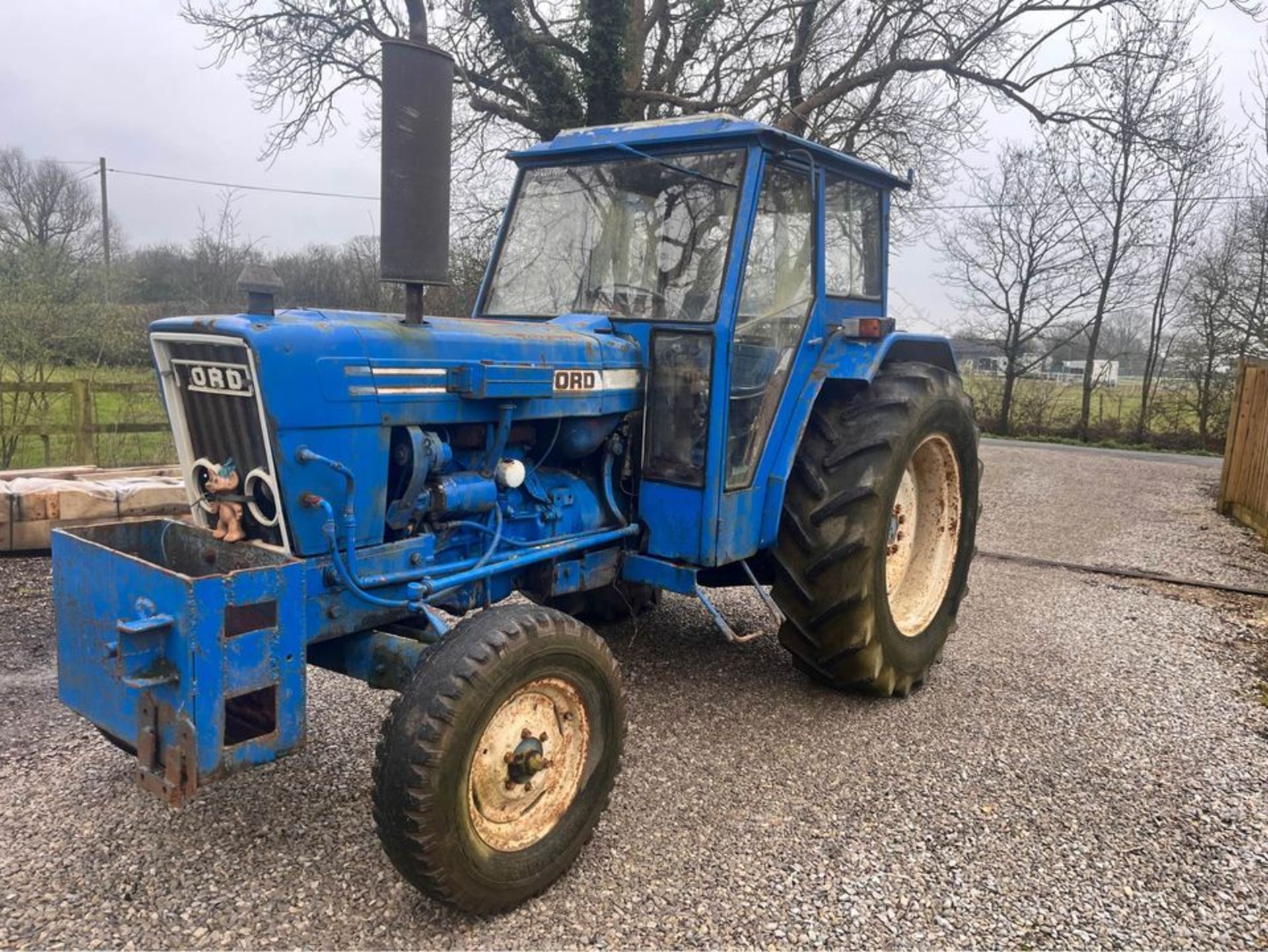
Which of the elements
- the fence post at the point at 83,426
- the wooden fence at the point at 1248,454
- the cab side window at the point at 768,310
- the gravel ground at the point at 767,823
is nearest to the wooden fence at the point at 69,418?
the fence post at the point at 83,426

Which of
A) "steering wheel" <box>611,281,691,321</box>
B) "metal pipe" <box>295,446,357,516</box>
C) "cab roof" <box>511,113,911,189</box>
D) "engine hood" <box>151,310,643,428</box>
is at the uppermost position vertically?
"cab roof" <box>511,113,911,189</box>

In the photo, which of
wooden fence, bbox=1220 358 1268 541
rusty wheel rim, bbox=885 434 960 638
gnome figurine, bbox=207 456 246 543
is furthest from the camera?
wooden fence, bbox=1220 358 1268 541

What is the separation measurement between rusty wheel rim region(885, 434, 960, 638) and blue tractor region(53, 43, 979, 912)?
1 centimetres

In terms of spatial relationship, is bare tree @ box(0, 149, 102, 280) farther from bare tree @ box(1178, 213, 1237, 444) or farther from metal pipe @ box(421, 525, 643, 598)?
bare tree @ box(1178, 213, 1237, 444)

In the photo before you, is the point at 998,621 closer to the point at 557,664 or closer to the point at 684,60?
the point at 557,664

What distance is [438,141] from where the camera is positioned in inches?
109

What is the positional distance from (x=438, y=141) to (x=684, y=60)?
12.2 meters

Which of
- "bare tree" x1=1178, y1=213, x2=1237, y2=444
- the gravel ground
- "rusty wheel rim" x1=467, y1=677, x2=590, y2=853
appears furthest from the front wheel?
"bare tree" x1=1178, y1=213, x2=1237, y2=444

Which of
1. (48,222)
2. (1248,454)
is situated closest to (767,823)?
(1248,454)

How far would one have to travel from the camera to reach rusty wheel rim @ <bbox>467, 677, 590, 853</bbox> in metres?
2.63

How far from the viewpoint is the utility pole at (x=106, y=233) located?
31.4ft

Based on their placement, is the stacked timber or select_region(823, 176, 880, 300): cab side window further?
the stacked timber

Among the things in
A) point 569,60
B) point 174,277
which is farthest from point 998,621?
point 174,277

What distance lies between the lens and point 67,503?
233 inches
